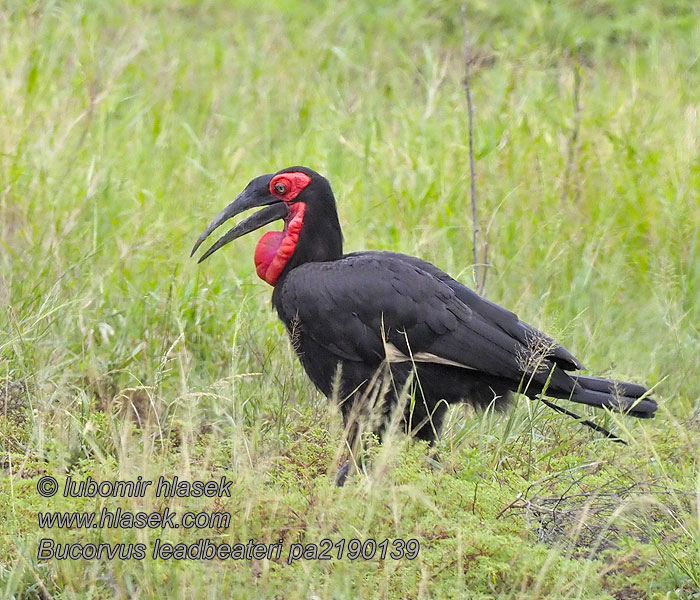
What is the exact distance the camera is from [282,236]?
3.89 m

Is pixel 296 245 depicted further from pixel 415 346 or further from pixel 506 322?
pixel 506 322

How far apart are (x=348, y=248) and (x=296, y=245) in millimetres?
1176

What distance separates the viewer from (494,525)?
113 inches

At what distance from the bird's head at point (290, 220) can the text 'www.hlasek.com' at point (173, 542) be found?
125cm

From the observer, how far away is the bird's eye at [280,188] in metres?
3.92

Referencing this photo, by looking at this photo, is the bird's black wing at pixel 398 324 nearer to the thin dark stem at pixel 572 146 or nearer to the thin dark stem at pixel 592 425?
the thin dark stem at pixel 592 425

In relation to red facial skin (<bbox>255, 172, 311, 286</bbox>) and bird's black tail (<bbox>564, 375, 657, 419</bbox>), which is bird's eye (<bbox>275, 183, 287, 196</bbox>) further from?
bird's black tail (<bbox>564, 375, 657, 419</bbox>)

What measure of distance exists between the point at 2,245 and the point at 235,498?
2124mm

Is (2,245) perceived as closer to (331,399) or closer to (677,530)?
(331,399)

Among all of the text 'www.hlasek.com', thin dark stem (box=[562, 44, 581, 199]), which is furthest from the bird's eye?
thin dark stem (box=[562, 44, 581, 199])

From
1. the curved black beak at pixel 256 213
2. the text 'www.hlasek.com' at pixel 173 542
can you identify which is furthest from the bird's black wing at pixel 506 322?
the text 'www.hlasek.com' at pixel 173 542

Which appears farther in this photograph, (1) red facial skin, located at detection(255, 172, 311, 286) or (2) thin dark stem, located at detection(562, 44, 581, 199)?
(2) thin dark stem, located at detection(562, 44, 581, 199)

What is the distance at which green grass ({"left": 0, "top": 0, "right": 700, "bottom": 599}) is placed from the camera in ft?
8.87

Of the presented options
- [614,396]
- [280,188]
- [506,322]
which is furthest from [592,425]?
A: [280,188]
